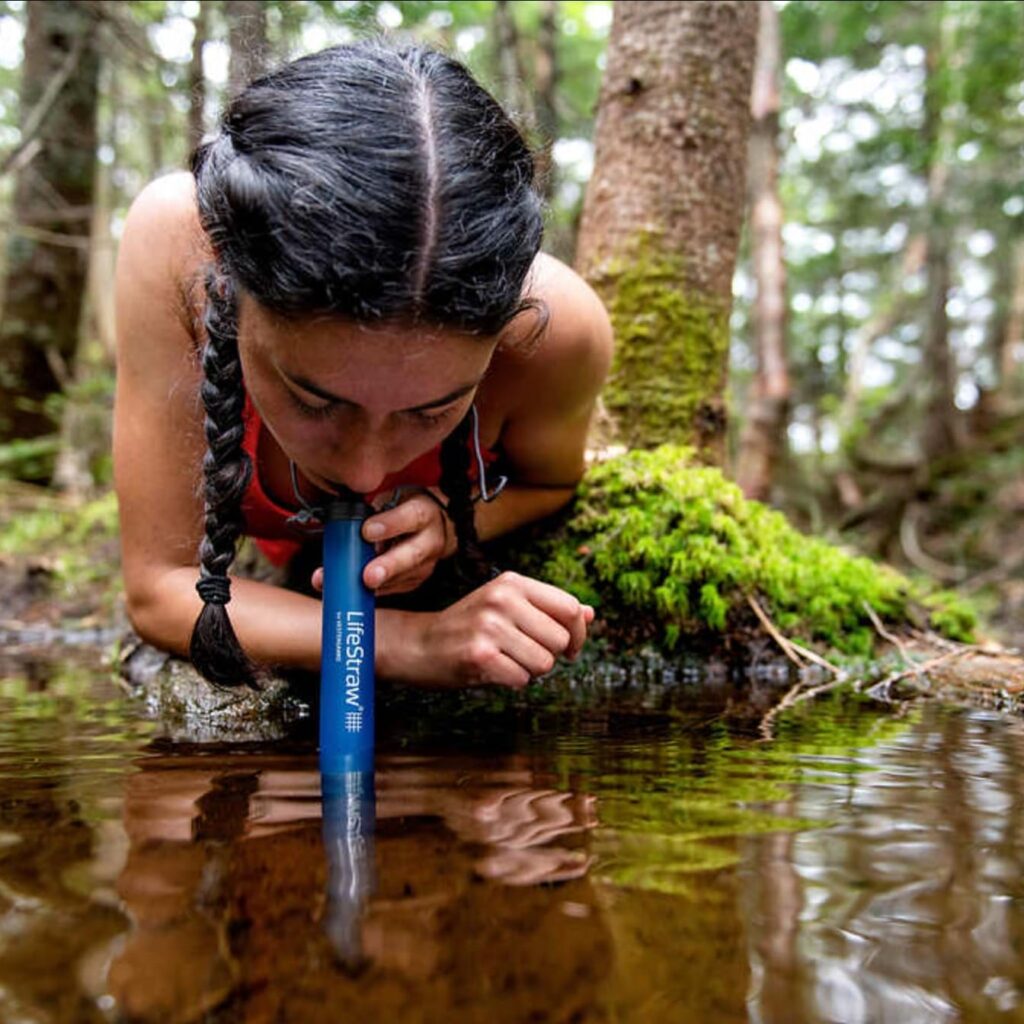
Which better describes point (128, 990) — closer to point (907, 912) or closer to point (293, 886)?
point (293, 886)

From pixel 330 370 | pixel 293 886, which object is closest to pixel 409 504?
pixel 330 370

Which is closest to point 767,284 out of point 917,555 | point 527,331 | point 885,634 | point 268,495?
point 917,555

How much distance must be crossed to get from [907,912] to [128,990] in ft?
2.49

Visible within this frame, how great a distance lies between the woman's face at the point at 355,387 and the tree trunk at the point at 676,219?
1931 millimetres

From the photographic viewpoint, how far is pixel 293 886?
107cm

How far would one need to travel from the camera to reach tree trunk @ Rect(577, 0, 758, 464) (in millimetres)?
3627

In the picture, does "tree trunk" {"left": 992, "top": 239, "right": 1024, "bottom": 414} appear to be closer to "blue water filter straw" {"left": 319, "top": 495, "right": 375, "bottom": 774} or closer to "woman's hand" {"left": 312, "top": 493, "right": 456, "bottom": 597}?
"woman's hand" {"left": 312, "top": 493, "right": 456, "bottom": 597}

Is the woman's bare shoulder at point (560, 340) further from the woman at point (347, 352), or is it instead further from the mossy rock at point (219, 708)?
the mossy rock at point (219, 708)

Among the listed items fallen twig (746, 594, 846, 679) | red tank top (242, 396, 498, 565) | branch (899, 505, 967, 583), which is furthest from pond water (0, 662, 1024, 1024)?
branch (899, 505, 967, 583)

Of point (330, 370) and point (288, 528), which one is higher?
point (330, 370)

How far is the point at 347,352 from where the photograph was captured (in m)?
1.57

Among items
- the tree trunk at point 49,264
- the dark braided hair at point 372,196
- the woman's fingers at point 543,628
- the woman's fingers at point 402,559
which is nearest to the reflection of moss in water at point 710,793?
the woman's fingers at point 543,628

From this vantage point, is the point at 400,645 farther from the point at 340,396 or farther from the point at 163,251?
the point at 163,251

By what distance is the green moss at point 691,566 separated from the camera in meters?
3.01
